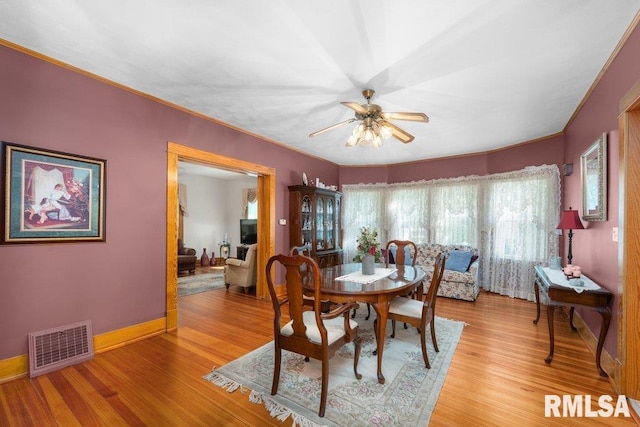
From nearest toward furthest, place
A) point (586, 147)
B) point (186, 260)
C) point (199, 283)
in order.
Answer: point (586, 147) < point (199, 283) < point (186, 260)

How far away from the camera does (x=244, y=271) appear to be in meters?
4.79

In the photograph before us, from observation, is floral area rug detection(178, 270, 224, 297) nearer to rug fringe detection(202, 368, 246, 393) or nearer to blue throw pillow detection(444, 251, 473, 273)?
rug fringe detection(202, 368, 246, 393)

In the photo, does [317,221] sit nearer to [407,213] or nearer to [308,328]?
[407,213]

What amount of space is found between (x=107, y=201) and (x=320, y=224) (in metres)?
3.33

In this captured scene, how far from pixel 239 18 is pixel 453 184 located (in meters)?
4.73

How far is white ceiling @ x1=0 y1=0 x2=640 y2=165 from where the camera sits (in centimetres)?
171

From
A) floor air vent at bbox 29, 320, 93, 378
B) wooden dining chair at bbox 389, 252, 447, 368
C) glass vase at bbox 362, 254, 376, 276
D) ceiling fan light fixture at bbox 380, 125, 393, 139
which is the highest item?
ceiling fan light fixture at bbox 380, 125, 393, 139

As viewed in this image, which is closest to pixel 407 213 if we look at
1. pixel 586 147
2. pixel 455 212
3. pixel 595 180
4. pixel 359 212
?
pixel 455 212

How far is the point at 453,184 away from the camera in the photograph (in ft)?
17.3

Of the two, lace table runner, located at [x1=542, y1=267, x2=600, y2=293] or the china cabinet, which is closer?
lace table runner, located at [x1=542, y1=267, x2=600, y2=293]

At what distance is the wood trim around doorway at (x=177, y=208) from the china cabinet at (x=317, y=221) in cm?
42

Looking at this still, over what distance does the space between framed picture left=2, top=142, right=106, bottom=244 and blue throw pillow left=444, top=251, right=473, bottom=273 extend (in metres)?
4.81

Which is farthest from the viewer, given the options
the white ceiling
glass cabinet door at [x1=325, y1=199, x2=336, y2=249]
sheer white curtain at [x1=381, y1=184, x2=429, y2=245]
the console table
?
sheer white curtain at [x1=381, y1=184, x2=429, y2=245]

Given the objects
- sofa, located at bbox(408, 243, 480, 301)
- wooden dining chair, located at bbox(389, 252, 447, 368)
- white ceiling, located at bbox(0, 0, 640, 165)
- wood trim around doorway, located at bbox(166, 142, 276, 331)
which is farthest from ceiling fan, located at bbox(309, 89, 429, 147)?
sofa, located at bbox(408, 243, 480, 301)
